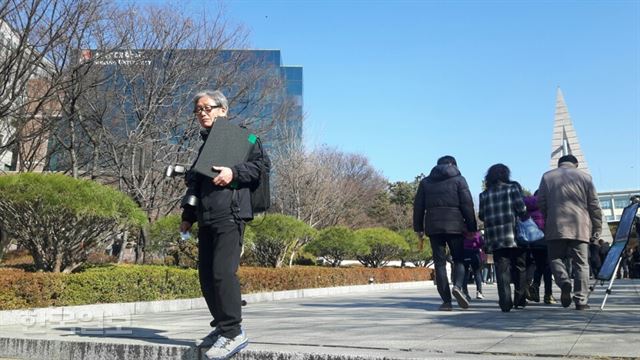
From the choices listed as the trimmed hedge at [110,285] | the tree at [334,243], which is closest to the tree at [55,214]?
the trimmed hedge at [110,285]

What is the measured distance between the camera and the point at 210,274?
3.65 m

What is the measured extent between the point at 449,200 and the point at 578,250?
61.0 inches

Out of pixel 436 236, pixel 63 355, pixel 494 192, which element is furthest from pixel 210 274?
pixel 494 192

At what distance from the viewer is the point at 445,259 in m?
6.73

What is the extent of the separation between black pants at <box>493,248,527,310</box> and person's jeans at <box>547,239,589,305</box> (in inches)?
19.2

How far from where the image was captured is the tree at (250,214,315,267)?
16.8m

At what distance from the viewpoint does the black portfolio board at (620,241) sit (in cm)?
683

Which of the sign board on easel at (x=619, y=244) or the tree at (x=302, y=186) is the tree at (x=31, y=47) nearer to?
the sign board on easel at (x=619, y=244)

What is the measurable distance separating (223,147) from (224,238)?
0.59m

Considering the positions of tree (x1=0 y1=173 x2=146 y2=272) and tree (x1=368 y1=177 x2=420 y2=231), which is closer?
tree (x1=0 y1=173 x2=146 y2=272)

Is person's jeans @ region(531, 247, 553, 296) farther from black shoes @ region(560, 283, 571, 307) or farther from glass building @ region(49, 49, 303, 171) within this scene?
glass building @ region(49, 49, 303, 171)

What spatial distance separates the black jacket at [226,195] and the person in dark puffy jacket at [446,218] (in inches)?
138

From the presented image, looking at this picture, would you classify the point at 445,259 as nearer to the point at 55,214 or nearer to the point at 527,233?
the point at 527,233

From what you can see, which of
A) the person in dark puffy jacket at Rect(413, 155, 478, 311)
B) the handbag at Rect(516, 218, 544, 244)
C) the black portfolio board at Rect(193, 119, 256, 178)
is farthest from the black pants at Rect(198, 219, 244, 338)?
the handbag at Rect(516, 218, 544, 244)
